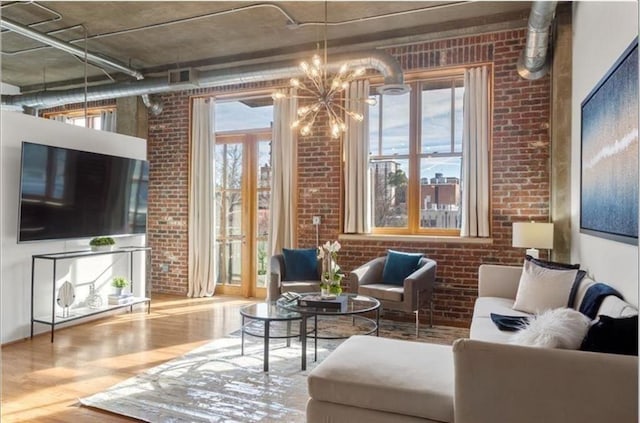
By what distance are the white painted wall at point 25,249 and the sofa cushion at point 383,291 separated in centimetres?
320

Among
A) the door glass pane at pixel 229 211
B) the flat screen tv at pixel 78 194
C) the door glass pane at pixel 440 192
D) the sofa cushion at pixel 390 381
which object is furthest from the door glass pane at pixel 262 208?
the sofa cushion at pixel 390 381

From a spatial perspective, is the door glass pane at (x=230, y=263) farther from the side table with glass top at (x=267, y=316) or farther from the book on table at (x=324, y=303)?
the book on table at (x=324, y=303)

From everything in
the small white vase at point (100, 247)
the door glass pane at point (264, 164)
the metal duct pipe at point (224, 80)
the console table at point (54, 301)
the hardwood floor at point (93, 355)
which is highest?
the metal duct pipe at point (224, 80)

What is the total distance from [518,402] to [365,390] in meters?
0.71

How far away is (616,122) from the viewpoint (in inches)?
112

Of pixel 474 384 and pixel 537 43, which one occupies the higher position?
pixel 537 43

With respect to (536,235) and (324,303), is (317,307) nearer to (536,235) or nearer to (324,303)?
(324,303)

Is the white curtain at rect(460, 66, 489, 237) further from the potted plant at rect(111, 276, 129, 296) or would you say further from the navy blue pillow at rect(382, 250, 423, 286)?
the potted plant at rect(111, 276, 129, 296)

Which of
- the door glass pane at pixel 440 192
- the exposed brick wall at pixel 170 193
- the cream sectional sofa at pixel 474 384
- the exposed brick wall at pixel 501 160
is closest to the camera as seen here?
the cream sectional sofa at pixel 474 384

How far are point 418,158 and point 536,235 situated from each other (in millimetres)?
1735

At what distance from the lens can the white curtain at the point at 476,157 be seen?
512cm

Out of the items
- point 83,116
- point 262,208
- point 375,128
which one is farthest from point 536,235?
point 83,116

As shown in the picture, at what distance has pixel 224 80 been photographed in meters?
5.82

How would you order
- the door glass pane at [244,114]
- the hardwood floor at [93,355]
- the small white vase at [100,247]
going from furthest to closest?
1. the door glass pane at [244,114]
2. the small white vase at [100,247]
3. the hardwood floor at [93,355]
